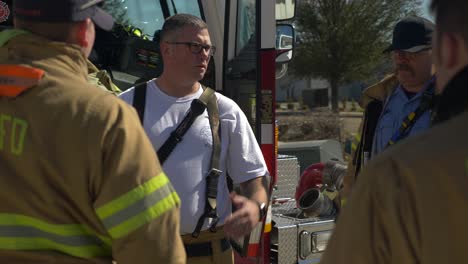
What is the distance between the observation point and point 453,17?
116cm

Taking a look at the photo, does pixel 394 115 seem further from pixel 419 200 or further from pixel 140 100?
pixel 419 200

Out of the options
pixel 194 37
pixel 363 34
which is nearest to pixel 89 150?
pixel 194 37

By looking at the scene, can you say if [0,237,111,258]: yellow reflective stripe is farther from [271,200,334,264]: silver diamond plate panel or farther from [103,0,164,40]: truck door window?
[103,0,164,40]: truck door window

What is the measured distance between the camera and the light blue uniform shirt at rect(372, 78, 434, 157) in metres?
3.07

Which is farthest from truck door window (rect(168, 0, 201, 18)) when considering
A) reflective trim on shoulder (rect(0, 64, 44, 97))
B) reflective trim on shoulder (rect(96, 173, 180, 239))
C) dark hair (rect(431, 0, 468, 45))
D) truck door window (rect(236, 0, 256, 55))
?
dark hair (rect(431, 0, 468, 45))

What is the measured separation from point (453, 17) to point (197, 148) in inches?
68.6

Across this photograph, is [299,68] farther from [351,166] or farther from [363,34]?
[351,166]

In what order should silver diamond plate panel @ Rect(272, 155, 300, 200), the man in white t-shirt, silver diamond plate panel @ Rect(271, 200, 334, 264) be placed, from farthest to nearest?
silver diamond plate panel @ Rect(272, 155, 300, 200) < silver diamond plate panel @ Rect(271, 200, 334, 264) < the man in white t-shirt

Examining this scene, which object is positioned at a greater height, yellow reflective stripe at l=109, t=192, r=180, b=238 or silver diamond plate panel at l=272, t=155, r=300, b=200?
yellow reflective stripe at l=109, t=192, r=180, b=238

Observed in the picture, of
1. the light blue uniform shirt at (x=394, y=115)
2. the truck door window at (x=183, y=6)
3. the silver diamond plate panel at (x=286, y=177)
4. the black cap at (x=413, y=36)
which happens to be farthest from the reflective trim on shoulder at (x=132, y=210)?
the silver diamond plate panel at (x=286, y=177)

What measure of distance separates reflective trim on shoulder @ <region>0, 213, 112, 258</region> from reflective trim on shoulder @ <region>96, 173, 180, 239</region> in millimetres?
81

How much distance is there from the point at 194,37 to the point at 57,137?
5.03ft

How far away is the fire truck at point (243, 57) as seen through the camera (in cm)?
382

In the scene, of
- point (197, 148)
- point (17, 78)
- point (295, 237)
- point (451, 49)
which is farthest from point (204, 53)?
point (451, 49)
